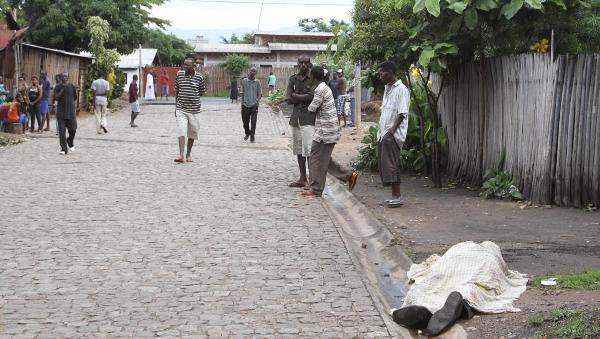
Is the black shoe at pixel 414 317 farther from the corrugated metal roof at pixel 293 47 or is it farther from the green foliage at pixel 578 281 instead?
the corrugated metal roof at pixel 293 47

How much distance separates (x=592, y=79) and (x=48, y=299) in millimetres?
6622

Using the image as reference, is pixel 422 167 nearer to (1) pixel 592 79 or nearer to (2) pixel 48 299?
(1) pixel 592 79

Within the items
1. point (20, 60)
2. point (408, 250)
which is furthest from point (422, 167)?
point (20, 60)

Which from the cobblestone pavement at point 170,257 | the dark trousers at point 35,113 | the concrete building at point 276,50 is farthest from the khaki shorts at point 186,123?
the concrete building at point 276,50

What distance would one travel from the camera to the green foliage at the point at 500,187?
10634mm

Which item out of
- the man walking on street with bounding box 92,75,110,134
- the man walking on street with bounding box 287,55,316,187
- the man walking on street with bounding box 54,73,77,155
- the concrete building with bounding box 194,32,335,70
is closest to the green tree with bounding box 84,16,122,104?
the man walking on street with bounding box 92,75,110,134

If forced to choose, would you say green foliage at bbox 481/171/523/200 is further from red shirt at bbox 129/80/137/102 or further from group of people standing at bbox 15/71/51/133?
red shirt at bbox 129/80/137/102

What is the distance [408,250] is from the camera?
312 inches

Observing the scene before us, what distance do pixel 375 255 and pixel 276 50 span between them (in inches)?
1990

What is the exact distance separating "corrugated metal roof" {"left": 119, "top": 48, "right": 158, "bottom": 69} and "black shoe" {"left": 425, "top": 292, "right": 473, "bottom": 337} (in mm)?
48804

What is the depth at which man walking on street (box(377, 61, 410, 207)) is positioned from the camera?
10219 millimetres

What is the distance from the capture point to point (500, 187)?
10.8 m

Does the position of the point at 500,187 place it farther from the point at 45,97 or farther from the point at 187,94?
the point at 45,97

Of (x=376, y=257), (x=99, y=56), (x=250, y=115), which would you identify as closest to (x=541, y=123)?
(x=376, y=257)
